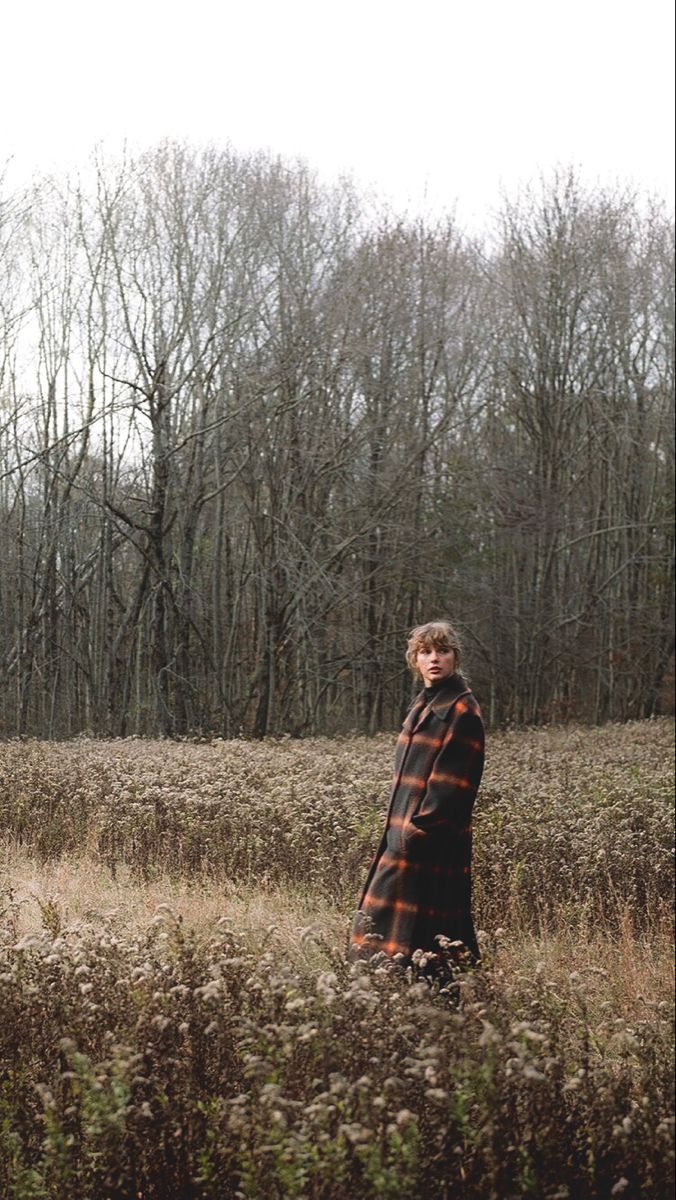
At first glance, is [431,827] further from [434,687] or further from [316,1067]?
[316,1067]

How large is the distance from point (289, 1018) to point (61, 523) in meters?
16.4

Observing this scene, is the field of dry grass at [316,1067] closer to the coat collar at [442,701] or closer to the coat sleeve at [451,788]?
the coat sleeve at [451,788]

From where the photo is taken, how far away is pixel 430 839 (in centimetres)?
569

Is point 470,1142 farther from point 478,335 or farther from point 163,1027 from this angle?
point 478,335

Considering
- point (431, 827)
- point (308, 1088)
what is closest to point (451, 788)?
point (431, 827)

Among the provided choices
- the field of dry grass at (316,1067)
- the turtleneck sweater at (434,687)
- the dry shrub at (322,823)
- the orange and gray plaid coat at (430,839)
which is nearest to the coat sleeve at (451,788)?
the orange and gray plaid coat at (430,839)

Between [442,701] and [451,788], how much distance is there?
0.40 meters

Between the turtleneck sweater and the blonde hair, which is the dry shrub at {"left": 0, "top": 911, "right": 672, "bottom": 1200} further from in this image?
the blonde hair

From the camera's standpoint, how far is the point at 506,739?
21.9 meters

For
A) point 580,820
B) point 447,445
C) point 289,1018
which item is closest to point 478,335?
point 447,445

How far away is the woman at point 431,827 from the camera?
5.66 m

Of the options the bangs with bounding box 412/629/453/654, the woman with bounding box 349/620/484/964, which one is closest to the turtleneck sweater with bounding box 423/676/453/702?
the woman with bounding box 349/620/484/964

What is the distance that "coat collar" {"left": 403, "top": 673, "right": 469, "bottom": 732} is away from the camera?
18.9ft

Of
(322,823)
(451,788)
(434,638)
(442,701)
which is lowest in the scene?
(322,823)
